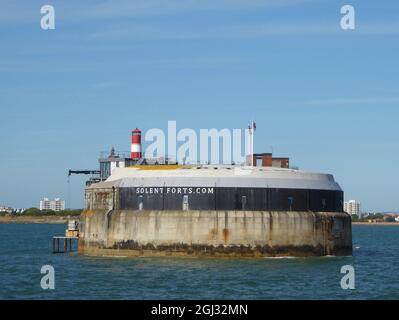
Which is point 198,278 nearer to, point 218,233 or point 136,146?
point 218,233

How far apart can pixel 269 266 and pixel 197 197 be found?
8.14 meters

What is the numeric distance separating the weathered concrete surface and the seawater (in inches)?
41.9

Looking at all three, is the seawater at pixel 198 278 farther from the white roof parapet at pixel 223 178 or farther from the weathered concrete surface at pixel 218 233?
the white roof parapet at pixel 223 178

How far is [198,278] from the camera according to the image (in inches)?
1908

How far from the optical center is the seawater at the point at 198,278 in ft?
141

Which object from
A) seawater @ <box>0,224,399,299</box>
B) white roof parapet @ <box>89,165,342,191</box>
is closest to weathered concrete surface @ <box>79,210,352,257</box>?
seawater @ <box>0,224,399,299</box>

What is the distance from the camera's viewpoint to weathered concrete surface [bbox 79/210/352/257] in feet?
196

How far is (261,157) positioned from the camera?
70.1 meters

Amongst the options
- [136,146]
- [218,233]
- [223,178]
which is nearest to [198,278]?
[218,233]

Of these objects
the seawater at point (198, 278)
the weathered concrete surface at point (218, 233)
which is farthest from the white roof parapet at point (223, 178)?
the seawater at point (198, 278)

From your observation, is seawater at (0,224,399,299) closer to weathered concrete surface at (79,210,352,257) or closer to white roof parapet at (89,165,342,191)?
weathered concrete surface at (79,210,352,257)

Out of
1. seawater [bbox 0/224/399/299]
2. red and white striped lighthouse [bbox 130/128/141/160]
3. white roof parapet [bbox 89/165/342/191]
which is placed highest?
red and white striped lighthouse [bbox 130/128/141/160]

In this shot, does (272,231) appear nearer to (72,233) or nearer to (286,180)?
(286,180)
